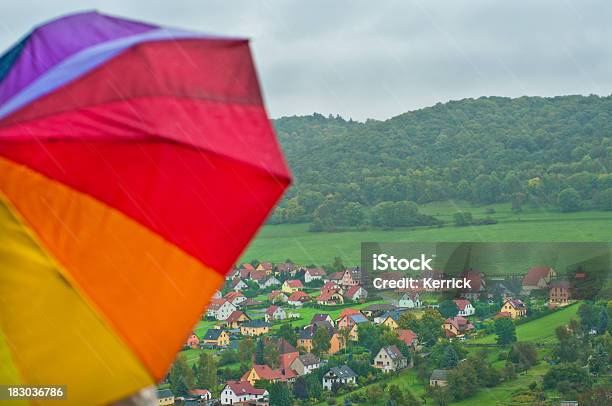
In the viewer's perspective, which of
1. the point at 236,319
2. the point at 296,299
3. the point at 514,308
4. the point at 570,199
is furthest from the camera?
the point at 570,199

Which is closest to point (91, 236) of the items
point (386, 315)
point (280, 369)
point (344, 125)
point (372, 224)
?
point (280, 369)

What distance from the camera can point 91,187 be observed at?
158 cm

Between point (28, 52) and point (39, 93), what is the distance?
19 centimetres

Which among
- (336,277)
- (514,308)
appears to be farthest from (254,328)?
(514,308)

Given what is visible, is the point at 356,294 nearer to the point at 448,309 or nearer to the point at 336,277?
the point at 336,277

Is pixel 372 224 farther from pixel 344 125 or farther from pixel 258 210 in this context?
pixel 258 210

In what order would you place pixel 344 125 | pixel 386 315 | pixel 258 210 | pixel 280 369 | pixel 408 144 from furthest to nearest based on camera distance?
1. pixel 344 125
2. pixel 408 144
3. pixel 386 315
4. pixel 280 369
5. pixel 258 210

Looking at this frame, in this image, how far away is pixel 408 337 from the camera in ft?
149

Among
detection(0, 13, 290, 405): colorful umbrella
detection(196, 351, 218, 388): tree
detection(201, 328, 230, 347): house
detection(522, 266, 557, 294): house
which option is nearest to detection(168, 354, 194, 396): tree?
detection(196, 351, 218, 388): tree

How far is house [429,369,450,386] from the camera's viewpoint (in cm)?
4012

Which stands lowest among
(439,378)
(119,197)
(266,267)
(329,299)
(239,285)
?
(119,197)

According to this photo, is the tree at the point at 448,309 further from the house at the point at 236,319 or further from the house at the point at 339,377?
the house at the point at 236,319

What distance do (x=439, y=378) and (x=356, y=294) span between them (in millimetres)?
10401

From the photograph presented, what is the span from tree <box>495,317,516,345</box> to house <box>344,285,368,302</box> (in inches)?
337
